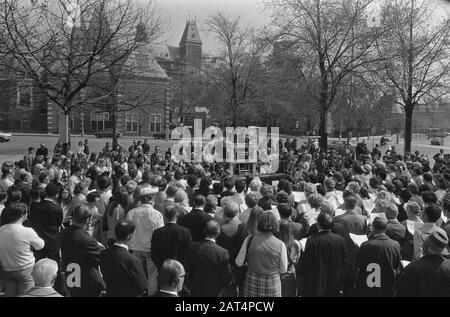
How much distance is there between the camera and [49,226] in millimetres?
6184

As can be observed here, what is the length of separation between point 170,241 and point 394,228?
2962mm

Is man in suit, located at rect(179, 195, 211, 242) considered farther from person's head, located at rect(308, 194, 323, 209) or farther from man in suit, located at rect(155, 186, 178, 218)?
person's head, located at rect(308, 194, 323, 209)

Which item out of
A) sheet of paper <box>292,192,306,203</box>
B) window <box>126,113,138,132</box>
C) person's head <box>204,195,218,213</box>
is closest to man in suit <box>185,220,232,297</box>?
person's head <box>204,195,218,213</box>

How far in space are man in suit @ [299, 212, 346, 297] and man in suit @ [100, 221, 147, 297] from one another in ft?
6.21

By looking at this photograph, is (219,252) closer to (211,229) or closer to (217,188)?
(211,229)

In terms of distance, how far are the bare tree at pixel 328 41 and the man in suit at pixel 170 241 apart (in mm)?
15477

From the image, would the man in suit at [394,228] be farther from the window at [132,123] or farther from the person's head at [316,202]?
the window at [132,123]

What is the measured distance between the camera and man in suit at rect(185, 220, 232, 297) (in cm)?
484

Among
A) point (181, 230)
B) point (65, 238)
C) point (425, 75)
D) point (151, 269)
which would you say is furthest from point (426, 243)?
point (425, 75)

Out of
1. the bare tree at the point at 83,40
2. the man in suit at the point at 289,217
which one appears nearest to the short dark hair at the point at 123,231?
the man in suit at the point at 289,217

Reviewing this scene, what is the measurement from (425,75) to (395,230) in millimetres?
20056

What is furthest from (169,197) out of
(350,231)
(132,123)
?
(132,123)

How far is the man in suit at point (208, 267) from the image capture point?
15.9 feet

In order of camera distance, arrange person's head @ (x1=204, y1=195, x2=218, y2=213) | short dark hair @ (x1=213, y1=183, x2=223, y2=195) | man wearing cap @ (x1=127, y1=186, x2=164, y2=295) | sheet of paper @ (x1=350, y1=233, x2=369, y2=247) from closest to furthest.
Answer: sheet of paper @ (x1=350, y1=233, x2=369, y2=247), man wearing cap @ (x1=127, y1=186, x2=164, y2=295), person's head @ (x1=204, y1=195, x2=218, y2=213), short dark hair @ (x1=213, y1=183, x2=223, y2=195)
